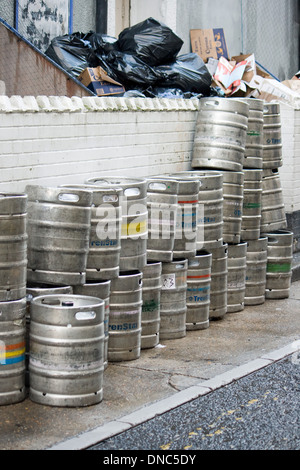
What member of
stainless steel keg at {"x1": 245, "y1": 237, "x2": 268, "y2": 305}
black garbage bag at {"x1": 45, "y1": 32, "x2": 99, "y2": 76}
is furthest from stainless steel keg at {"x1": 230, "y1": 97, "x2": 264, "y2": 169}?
black garbage bag at {"x1": 45, "y1": 32, "x2": 99, "y2": 76}

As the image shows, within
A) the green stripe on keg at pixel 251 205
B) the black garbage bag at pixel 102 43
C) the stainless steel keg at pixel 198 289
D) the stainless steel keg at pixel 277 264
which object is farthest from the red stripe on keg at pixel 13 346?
the black garbage bag at pixel 102 43

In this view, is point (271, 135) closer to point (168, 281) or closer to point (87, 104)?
point (87, 104)

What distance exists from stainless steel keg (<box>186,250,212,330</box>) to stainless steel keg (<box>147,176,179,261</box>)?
647 mm

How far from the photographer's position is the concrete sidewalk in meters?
6.32

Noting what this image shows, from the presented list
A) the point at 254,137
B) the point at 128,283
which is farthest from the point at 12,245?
the point at 254,137

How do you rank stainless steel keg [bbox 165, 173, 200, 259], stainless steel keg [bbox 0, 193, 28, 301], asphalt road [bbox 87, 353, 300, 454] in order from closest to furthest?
asphalt road [bbox 87, 353, 300, 454], stainless steel keg [bbox 0, 193, 28, 301], stainless steel keg [bbox 165, 173, 200, 259]

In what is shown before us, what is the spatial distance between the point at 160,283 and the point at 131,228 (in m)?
0.73

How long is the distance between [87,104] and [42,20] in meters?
4.13

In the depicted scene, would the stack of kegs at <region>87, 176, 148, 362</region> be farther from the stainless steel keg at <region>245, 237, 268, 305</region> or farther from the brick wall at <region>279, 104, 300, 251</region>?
the brick wall at <region>279, 104, 300, 251</region>

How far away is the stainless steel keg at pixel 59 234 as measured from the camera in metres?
7.39

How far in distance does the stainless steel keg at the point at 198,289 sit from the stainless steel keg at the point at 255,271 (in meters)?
1.41

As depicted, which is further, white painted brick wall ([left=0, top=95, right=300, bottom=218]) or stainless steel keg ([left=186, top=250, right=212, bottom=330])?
stainless steel keg ([left=186, top=250, right=212, bottom=330])

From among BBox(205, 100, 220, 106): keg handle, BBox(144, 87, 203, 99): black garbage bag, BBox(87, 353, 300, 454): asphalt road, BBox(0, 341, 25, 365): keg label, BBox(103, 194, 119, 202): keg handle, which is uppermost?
BBox(144, 87, 203, 99): black garbage bag

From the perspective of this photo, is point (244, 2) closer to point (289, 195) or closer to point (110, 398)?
point (289, 195)
